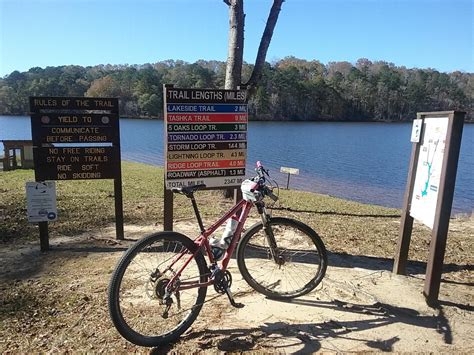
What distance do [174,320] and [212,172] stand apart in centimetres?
232

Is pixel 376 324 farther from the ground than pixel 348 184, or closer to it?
farther from the ground

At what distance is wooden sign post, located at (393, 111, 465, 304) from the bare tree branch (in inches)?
199

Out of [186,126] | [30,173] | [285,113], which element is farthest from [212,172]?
[285,113]

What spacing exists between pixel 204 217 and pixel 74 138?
2687 mm

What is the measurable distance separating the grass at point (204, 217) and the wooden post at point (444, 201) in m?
1.56

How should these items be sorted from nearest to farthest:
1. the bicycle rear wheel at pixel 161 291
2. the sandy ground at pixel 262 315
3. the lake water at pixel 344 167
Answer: the bicycle rear wheel at pixel 161 291 → the sandy ground at pixel 262 315 → the lake water at pixel 344 167

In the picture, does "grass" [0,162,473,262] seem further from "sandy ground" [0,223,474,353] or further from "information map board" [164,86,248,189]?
"information map board" [164,86,248,189]

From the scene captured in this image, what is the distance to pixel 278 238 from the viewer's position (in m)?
4.33

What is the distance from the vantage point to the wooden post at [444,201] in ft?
12.3

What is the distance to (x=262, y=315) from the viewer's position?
3611mm

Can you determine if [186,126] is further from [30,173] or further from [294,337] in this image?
[30,173]

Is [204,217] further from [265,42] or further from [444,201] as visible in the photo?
[265,42]

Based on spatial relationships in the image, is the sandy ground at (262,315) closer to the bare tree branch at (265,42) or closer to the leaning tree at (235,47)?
the leaning tree at (235,47)

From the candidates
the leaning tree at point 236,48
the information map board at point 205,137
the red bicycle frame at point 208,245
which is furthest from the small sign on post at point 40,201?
the leaning tree at point 236,48
